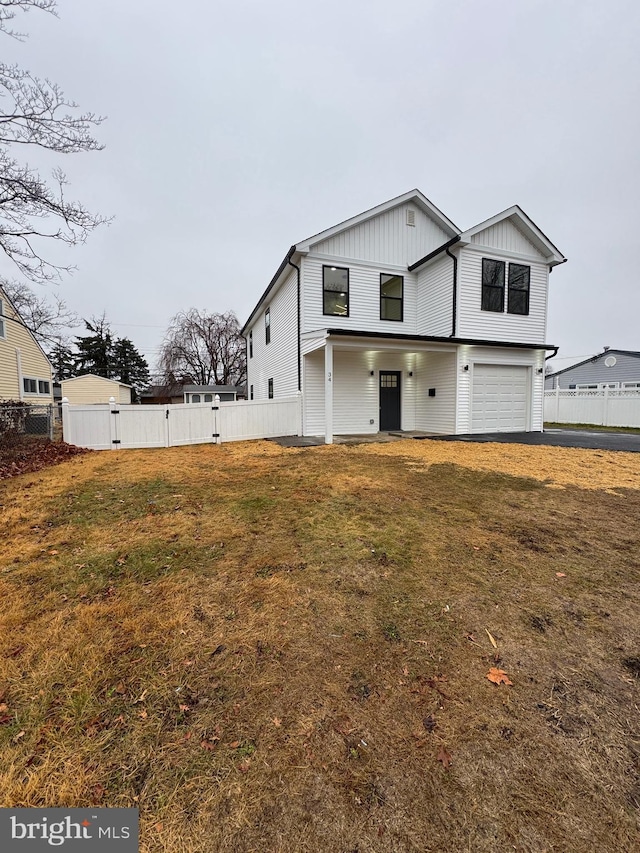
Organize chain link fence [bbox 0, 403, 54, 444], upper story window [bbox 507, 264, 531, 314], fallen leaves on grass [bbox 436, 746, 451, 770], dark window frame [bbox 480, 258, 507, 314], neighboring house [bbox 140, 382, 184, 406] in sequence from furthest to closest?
neighboring house [bbox 140, 382, 184, 406], upper story window [bbox 507, 264, 531, 314], dark window frame [bbox 480, 258, 507, 314], chain link fence [bbox 0, 403, 54, 444], fallen leaves on grass [bbox 436, 746, 451, 770]

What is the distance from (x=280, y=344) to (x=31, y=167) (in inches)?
331

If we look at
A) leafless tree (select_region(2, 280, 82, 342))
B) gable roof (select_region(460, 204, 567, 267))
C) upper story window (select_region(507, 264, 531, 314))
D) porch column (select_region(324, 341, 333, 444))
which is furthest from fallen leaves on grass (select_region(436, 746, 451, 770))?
leafless tree (select_region(2, 280, 82, 342))

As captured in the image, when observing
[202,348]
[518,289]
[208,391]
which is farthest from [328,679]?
[202,348]

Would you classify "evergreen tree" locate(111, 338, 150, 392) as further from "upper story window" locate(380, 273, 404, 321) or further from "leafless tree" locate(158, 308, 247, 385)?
"upper story window" locate(380, 273, 404, 321)

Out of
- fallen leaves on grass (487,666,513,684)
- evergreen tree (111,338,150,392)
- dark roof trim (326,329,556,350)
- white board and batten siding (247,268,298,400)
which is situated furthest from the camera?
evergreen tree (111,338,150,392)

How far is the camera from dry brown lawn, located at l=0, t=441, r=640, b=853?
4.00ft

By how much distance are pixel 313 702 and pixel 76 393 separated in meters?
33.3

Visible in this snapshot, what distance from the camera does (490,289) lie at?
12.4 m

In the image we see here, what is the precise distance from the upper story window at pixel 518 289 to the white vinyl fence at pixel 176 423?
8495mm

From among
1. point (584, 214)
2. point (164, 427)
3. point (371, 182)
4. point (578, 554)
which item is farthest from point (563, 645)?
point (584, 214)

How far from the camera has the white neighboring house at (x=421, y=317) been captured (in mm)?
11828

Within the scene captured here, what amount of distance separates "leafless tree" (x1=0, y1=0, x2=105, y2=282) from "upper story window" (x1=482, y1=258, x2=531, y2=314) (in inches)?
464

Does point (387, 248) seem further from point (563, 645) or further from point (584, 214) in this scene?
point (584, 214)

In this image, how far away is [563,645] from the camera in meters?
2.07
